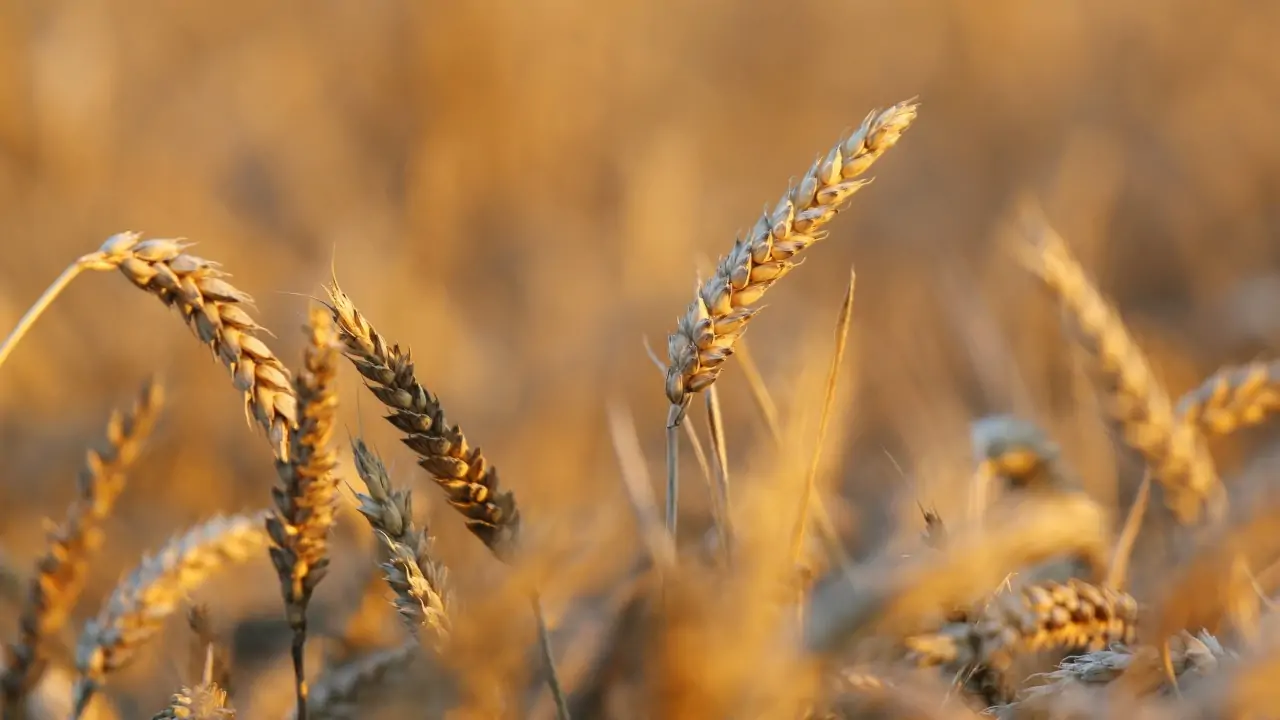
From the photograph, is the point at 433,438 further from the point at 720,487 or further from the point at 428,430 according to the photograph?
the point at 720,487

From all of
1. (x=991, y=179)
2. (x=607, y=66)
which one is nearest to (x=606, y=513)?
(x=607, y=66)

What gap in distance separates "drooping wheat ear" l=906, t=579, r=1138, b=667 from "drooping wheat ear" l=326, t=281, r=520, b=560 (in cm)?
31

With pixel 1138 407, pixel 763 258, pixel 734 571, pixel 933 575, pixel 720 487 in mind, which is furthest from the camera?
pixel 1138 407

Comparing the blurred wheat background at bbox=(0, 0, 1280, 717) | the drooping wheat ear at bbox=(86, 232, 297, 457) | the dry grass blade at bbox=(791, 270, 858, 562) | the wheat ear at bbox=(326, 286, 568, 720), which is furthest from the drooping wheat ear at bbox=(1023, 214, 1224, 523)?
the drooping wheat ear at bbox=(86, 232, 297, 457)

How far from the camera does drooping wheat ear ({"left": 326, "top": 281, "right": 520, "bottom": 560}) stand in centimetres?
64

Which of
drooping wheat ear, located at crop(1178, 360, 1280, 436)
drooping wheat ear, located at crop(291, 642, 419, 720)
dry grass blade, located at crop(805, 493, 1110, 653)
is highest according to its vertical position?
drooping wheat ear, located at crop(1178, 360, 1280, 436)

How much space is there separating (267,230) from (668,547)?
3.07 m

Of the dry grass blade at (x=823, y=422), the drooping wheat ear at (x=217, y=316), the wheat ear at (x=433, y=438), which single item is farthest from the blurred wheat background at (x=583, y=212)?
the drooping wheat ear at (x=217, y=316)

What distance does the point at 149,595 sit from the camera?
829mm

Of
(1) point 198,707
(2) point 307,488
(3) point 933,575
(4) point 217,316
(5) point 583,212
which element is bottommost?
(3) point 933,575

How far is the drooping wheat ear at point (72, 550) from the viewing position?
0.87 m

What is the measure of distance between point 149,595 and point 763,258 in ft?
1.72

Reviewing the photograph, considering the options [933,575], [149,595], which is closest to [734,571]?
[933,575]

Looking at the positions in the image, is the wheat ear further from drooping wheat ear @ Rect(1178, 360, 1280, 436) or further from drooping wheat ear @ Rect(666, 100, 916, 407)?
drooping wheat ear @ Rect(1178, 360, 1280, 436)
